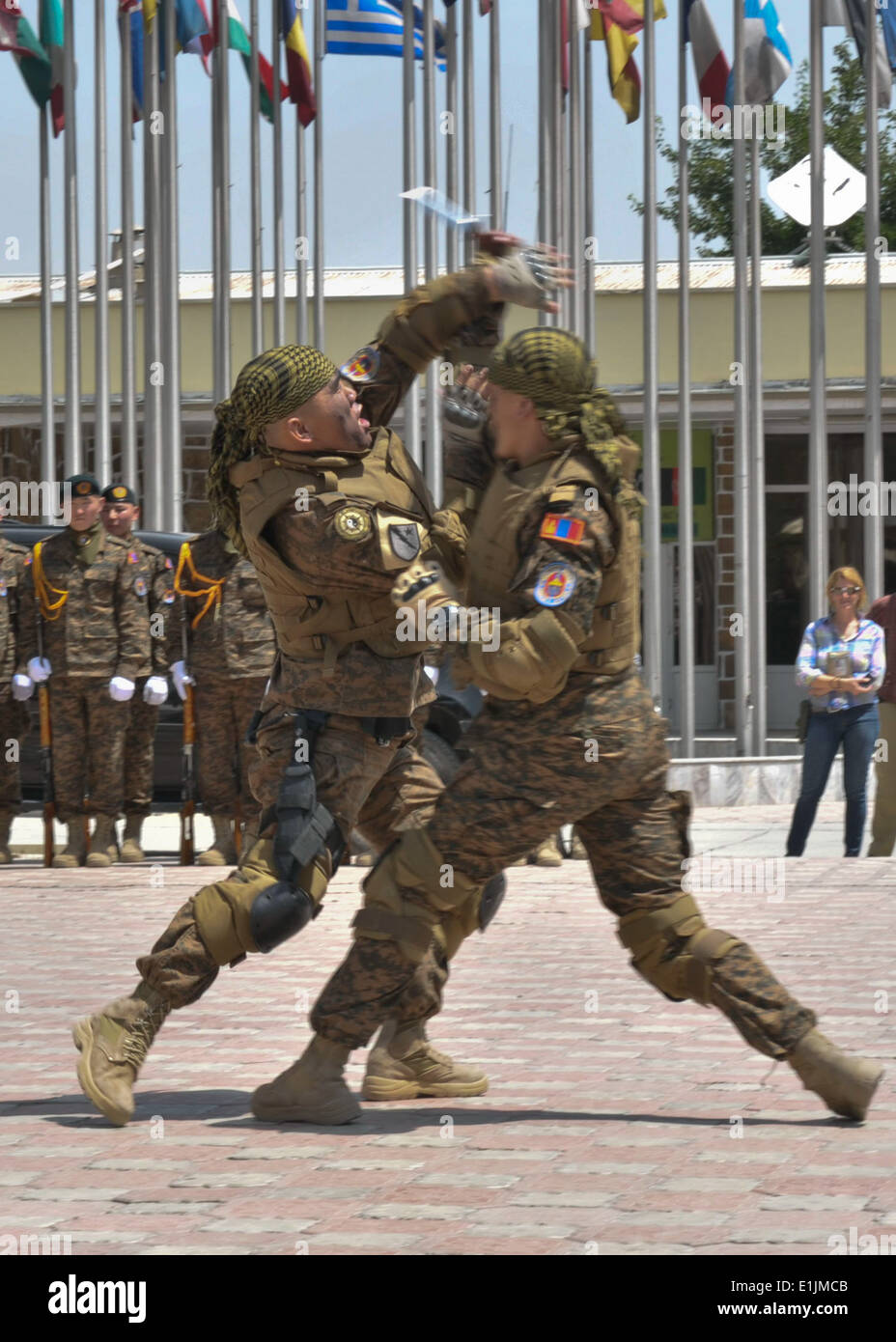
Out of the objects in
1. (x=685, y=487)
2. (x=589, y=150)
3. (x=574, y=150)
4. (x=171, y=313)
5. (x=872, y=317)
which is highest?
(x=589, y=150)

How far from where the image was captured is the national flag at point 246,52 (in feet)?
62.0

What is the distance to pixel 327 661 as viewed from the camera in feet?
18.4

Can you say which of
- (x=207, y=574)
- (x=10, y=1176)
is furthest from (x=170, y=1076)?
(x=207, y=574)

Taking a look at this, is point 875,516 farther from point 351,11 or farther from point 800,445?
point 800,445

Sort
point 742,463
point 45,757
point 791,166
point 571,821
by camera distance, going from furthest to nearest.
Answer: point 791,166
point 742,463
point 45,757
point 571,821

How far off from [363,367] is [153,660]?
23.3ft

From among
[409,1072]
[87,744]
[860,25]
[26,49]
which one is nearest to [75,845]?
[87,744]

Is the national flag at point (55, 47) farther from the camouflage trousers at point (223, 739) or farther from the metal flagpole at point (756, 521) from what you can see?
the camouflage trousers at point (223, 739)

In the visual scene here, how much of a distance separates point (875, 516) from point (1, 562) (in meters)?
7.28

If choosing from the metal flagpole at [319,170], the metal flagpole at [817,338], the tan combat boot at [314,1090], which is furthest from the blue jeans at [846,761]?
the tan combat boot at [314,1090]

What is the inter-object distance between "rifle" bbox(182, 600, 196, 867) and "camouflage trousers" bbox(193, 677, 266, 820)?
0.04 meters

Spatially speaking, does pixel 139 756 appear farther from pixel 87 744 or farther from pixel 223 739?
pixel 223 739

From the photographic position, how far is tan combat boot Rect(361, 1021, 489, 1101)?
5.73 m

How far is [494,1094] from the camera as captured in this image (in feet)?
19.0
